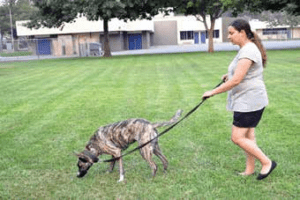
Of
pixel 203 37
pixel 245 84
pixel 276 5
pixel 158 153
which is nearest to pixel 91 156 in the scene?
pixel 158 153

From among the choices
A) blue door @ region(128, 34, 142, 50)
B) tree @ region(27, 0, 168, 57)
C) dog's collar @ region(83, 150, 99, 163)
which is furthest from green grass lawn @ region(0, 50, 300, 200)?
blue door @ region(128, 34, 142, 50)

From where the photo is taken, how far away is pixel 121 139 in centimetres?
504

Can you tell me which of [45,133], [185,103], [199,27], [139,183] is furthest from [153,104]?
[199,27]

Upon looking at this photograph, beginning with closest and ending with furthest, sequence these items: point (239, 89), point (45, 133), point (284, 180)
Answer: point (239, 89)
point (284, 180)
point (45, 133)

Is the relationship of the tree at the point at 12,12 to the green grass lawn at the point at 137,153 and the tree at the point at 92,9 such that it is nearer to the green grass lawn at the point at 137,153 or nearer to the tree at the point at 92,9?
the tree at the point at 92,9

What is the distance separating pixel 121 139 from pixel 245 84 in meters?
1.66

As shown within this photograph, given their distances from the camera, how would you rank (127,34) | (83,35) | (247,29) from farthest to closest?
(127,34) → (83,35) → (247,29)

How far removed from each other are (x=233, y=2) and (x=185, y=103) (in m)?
25.4

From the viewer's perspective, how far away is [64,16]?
37.1 metres

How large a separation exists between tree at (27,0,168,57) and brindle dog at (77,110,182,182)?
28.0 metres

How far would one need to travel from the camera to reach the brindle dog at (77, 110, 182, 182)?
497 cm

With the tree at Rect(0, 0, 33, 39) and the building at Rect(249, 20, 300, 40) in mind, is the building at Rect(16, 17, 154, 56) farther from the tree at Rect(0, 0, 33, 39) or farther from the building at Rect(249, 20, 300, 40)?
the building at Rect(249, 20, 300, 40)

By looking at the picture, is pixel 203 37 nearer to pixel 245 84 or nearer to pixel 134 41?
pixel 134 41

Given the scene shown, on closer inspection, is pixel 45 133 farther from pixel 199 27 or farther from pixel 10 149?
pixel 199 27
